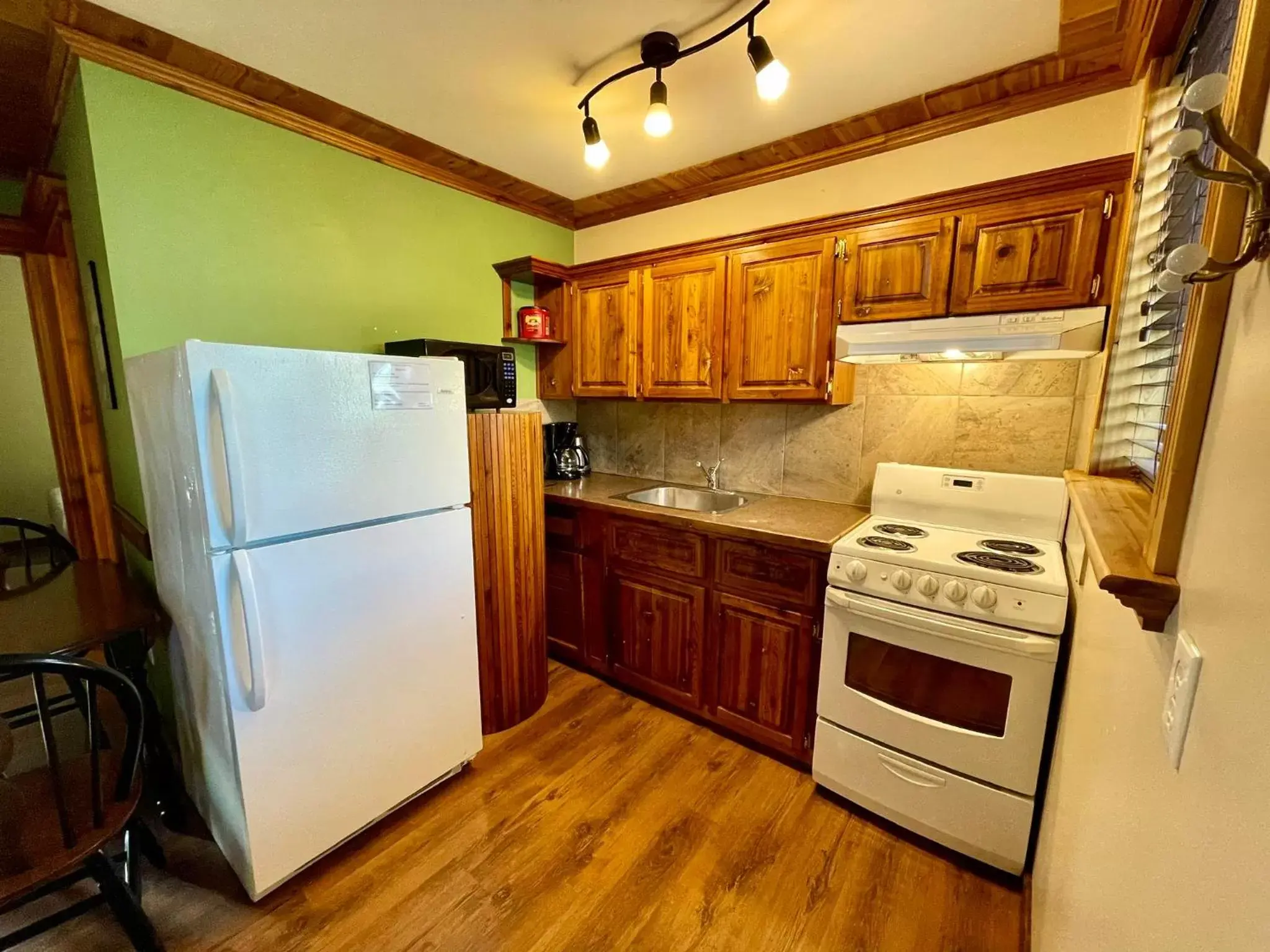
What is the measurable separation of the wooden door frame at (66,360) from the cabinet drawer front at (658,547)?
2.35m

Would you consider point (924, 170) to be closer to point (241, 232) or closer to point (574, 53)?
point (574, 53)

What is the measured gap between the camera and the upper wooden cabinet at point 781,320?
2.09 metres

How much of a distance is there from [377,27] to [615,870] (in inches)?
106

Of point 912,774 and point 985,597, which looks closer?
point 985,597

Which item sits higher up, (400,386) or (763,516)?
(400,386)

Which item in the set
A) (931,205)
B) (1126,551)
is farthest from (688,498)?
(1126,551)

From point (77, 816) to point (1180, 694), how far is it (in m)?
2.08

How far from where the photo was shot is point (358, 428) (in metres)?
1.54

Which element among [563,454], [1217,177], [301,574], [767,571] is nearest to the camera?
[1217,177]

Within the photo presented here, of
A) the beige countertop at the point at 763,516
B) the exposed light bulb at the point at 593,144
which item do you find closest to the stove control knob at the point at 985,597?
the beige countertop at the point at 763,516

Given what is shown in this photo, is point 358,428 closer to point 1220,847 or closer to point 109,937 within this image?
point 109,937

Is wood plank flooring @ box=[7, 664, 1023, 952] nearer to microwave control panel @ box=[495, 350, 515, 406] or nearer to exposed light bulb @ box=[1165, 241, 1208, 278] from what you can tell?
microwave control panel @ box=[495, 350, 515, 406]

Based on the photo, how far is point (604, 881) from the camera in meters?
1.58

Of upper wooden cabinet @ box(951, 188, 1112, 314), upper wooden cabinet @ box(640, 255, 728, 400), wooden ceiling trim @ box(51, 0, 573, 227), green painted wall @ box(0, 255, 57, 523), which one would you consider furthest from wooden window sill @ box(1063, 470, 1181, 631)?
green painted wall @ box(0, 255, 57, 523)
